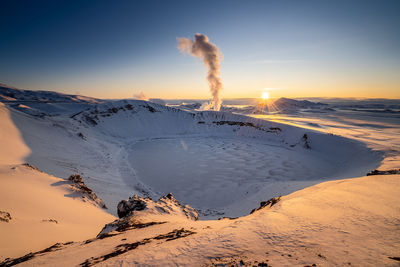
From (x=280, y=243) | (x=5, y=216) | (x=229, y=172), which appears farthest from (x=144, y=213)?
(x=229, y=172)

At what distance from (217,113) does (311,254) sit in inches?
1742

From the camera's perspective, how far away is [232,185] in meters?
14.6

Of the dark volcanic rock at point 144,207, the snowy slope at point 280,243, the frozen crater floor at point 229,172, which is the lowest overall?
the frozen crater floor at point 229,172

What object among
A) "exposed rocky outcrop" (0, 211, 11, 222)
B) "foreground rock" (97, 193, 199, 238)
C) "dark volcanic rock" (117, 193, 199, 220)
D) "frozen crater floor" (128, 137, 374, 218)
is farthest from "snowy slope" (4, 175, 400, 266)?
"frozen crater floor" (128, 137, 374, 218)

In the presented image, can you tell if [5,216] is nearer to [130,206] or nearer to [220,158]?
[130,206]

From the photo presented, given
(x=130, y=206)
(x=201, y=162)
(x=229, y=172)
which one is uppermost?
(x=130, y=206)

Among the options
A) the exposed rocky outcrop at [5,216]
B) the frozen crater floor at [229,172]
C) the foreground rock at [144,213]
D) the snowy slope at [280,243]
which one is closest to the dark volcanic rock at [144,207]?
the foreground rock at [144,213]

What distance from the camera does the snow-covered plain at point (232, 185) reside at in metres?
2.81

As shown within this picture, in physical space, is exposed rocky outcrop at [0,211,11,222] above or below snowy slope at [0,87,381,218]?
above

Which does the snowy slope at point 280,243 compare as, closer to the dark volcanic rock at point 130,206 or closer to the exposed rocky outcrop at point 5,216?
the exposed rocky outcrop at point 5,216

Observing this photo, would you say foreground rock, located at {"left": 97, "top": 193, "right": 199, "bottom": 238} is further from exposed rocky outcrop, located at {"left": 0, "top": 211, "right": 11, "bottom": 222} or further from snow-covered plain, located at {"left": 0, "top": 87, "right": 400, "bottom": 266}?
exposed rocky outcrop, located at {"left": 0, "top": 211, "right": 11, "bottom": 222}

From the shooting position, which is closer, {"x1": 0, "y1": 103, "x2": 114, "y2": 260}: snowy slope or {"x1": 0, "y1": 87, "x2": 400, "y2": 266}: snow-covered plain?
{"x1": 0, "y1": 87, "x2": 400, "y2": 266}: snow-covered plain

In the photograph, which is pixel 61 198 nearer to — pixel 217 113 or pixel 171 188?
pixel 171 188

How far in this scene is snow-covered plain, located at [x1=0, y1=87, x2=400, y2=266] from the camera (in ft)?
9.21
